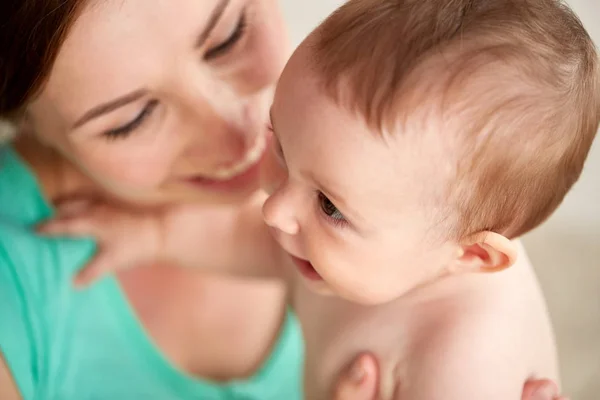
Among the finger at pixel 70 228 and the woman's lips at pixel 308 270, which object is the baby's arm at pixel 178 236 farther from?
the woman's lips at pixel 308 270

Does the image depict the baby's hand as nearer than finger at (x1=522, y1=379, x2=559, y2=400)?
No

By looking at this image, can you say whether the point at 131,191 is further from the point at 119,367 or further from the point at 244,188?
the point at 119,367

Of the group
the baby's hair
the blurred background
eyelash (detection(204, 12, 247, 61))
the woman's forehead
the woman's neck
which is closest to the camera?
the baby's hair

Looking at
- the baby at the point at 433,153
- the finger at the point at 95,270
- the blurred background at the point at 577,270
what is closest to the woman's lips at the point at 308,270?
the baby at the point at 433,153

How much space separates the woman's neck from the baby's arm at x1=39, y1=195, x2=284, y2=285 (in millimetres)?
25

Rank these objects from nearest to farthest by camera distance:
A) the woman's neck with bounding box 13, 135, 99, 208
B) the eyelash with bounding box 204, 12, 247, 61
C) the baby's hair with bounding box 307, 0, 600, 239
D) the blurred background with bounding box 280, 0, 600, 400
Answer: the baby's hair with bounding box 307, 0, 600, 239 < the eyelash with bounding box 204, 12, 247, 61 < the woman's neck with bounding box 13, 135, 99, 208 < the blurred background with bounding box 280, 0, 600, 400

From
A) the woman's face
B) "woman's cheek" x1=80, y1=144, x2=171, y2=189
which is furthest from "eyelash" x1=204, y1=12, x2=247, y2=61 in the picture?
"woman's cheek" x1=80, y1=144, x2=171, y2=189

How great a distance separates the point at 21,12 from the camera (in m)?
0.59

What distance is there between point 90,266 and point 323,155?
47 cm

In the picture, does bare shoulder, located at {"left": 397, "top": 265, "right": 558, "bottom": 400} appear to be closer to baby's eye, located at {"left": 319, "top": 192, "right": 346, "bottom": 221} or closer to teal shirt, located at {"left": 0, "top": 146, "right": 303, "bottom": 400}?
baby's eye, located at {"left": 319, "top": 192, "right": 346, "bottom": 221}

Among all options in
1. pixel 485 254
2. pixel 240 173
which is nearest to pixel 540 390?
pixel 485 254

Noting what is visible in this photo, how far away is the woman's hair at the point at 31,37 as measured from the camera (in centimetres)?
58

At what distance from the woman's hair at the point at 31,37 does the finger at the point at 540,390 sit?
0.58 meters

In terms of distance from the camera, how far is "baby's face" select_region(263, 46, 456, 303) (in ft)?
1.69
